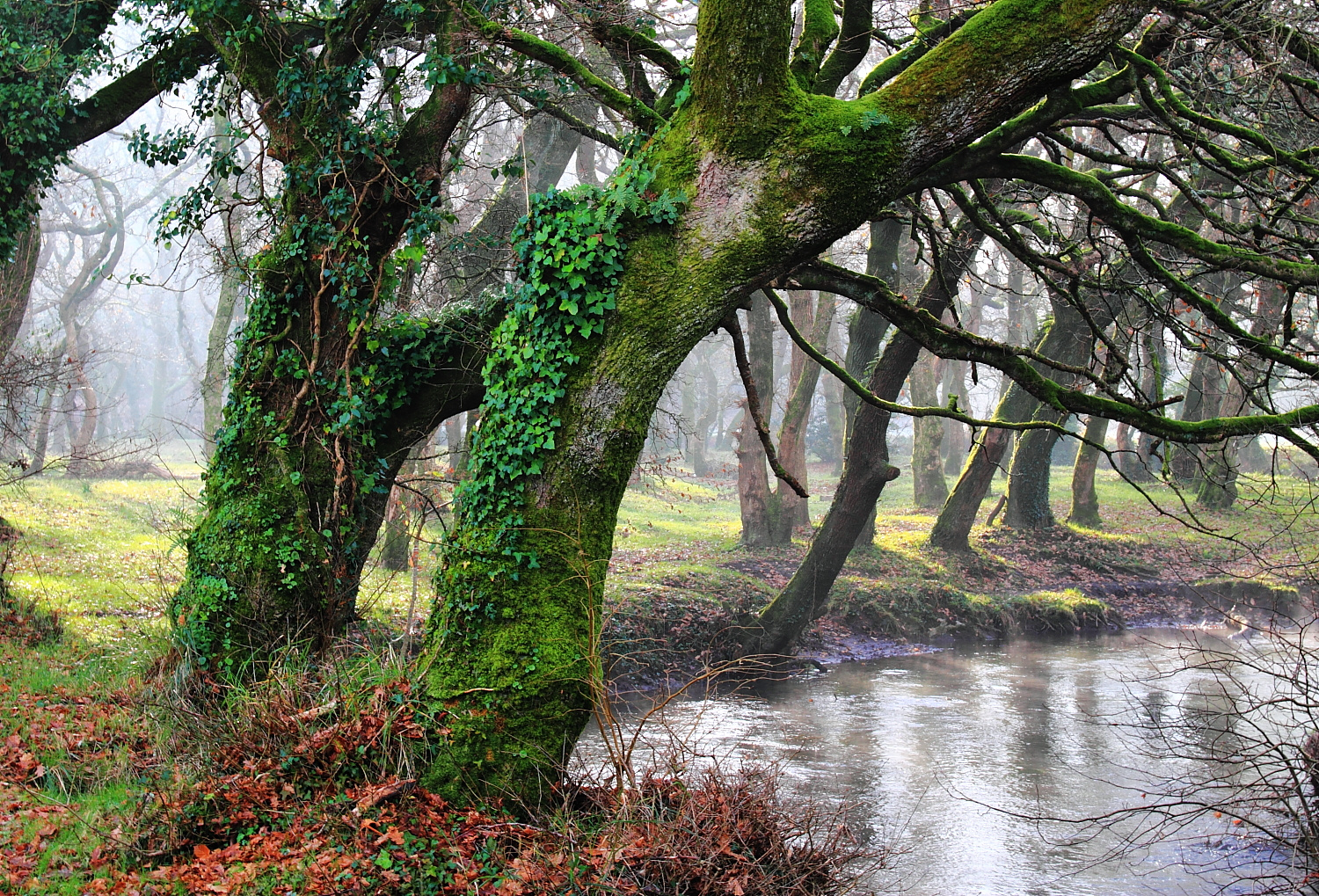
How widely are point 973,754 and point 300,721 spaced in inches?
306

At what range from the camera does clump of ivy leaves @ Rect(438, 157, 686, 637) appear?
19.3 feet

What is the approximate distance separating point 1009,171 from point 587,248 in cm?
366

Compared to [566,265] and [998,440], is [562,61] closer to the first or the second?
[566,265]

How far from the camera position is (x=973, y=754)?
10.5 metres

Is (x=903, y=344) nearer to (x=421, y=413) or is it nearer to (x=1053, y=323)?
(x=1053, y=323)

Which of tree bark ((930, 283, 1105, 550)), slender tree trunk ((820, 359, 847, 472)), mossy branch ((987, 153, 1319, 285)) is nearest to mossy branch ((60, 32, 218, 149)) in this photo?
mossy branch ((987, 153, 1319, 285))

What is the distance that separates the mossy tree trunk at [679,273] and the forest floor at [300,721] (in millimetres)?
453

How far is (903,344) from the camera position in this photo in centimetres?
1351

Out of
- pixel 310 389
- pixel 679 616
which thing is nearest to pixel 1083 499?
pixel 679 616

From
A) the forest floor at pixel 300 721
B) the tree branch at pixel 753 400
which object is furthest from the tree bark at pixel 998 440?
the tree branch at pixel 753 400

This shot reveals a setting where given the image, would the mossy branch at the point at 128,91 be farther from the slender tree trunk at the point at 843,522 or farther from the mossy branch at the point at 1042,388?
the slender tree trunk at the point at 843,522

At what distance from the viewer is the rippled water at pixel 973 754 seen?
7840 mm

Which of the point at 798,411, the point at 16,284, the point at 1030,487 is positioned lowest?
the point at 1030,487

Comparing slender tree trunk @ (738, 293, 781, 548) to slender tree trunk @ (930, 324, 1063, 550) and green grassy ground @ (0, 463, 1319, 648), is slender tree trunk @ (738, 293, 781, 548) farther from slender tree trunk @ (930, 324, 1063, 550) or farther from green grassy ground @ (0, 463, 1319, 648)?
slender tree trunk @ (930, 324, 1063, 550)
